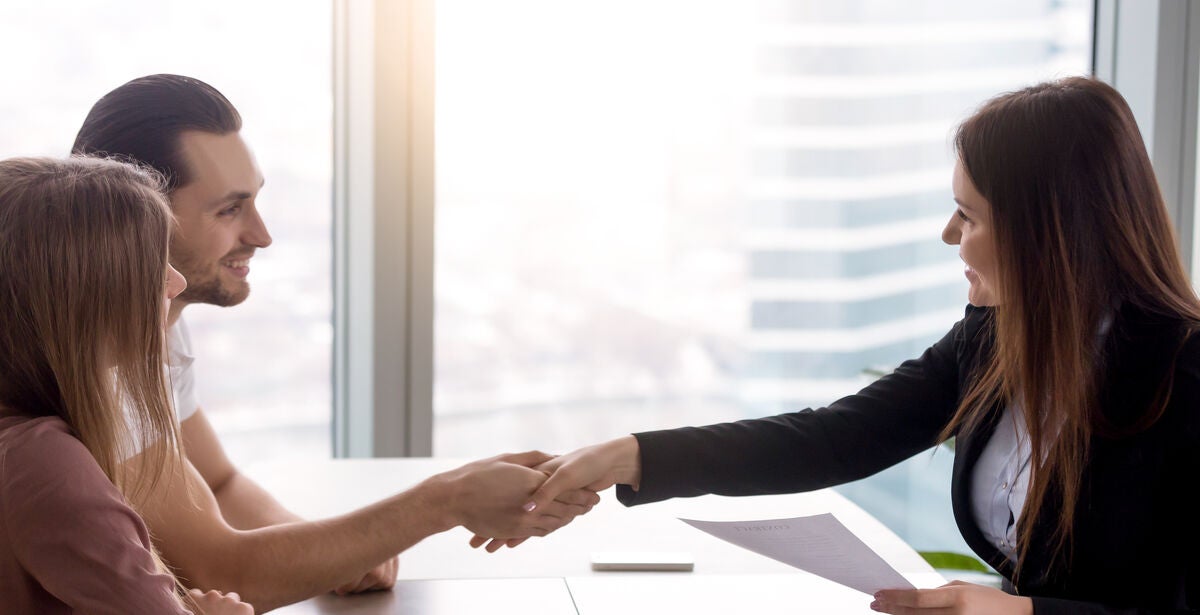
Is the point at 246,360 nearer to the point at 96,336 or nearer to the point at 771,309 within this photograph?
the point at 771,309

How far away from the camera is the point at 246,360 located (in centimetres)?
288

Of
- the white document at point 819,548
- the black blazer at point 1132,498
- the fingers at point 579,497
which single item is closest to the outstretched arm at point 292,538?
the fingers at point 579,497

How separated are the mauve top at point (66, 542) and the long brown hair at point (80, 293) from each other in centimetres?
7

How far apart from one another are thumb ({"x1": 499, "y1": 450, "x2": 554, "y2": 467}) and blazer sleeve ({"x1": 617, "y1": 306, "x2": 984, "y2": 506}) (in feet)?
0.50

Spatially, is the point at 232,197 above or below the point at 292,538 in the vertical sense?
above

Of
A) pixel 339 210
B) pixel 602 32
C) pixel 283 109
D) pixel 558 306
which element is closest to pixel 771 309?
pixel 558 306

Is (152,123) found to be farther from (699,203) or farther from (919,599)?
(699,203)

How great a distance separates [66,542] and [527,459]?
0.83m

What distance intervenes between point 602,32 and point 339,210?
85 cm

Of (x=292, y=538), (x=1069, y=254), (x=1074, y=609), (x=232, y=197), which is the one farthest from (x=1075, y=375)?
(x=232, y=197)

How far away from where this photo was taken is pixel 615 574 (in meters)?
1.48

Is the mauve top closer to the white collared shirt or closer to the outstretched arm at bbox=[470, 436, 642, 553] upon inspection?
the outstretched arm at bbox=[470, 436, 642, 553]

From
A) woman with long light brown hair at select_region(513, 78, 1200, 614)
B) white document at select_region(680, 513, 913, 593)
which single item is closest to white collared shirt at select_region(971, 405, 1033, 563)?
woman with long light brown hair at select_region(513, 78, 1200, 614)

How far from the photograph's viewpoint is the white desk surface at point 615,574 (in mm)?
1343
